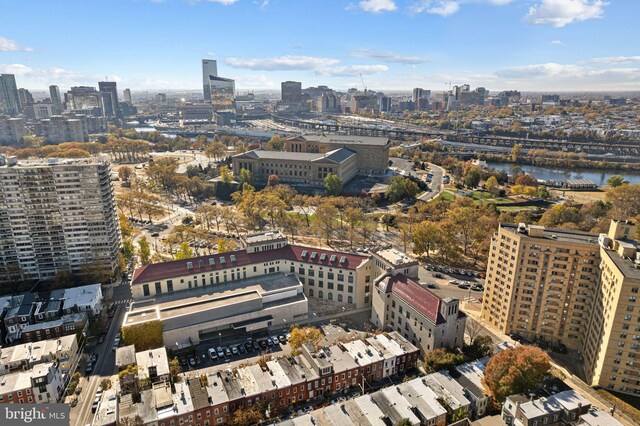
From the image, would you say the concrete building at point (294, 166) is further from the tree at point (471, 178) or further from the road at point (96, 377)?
the road at point (96, 377)

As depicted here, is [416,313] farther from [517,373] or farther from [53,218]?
[53,218]

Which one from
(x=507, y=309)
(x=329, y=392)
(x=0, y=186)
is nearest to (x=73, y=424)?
(x=329, y=392)

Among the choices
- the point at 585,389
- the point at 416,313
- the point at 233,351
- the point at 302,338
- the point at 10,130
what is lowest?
the point at 233,351

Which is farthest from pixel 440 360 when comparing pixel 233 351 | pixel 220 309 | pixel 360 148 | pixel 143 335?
pixel 360 148

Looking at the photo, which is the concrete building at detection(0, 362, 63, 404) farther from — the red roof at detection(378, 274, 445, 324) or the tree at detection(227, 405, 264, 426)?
the red roof at detection(378, 274, 445, 324)

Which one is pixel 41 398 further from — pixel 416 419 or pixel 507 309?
pixel 507 309

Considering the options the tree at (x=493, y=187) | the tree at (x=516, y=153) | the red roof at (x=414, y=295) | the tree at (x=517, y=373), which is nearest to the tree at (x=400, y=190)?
the tree at (x=493, y=187)

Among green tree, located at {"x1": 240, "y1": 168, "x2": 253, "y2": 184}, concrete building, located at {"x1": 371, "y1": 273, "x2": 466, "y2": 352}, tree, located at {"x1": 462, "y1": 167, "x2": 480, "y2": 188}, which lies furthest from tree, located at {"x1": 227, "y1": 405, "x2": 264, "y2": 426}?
tree, located at {"x1": 462, "y1": 167, "x2": 480, "y2": 188}
